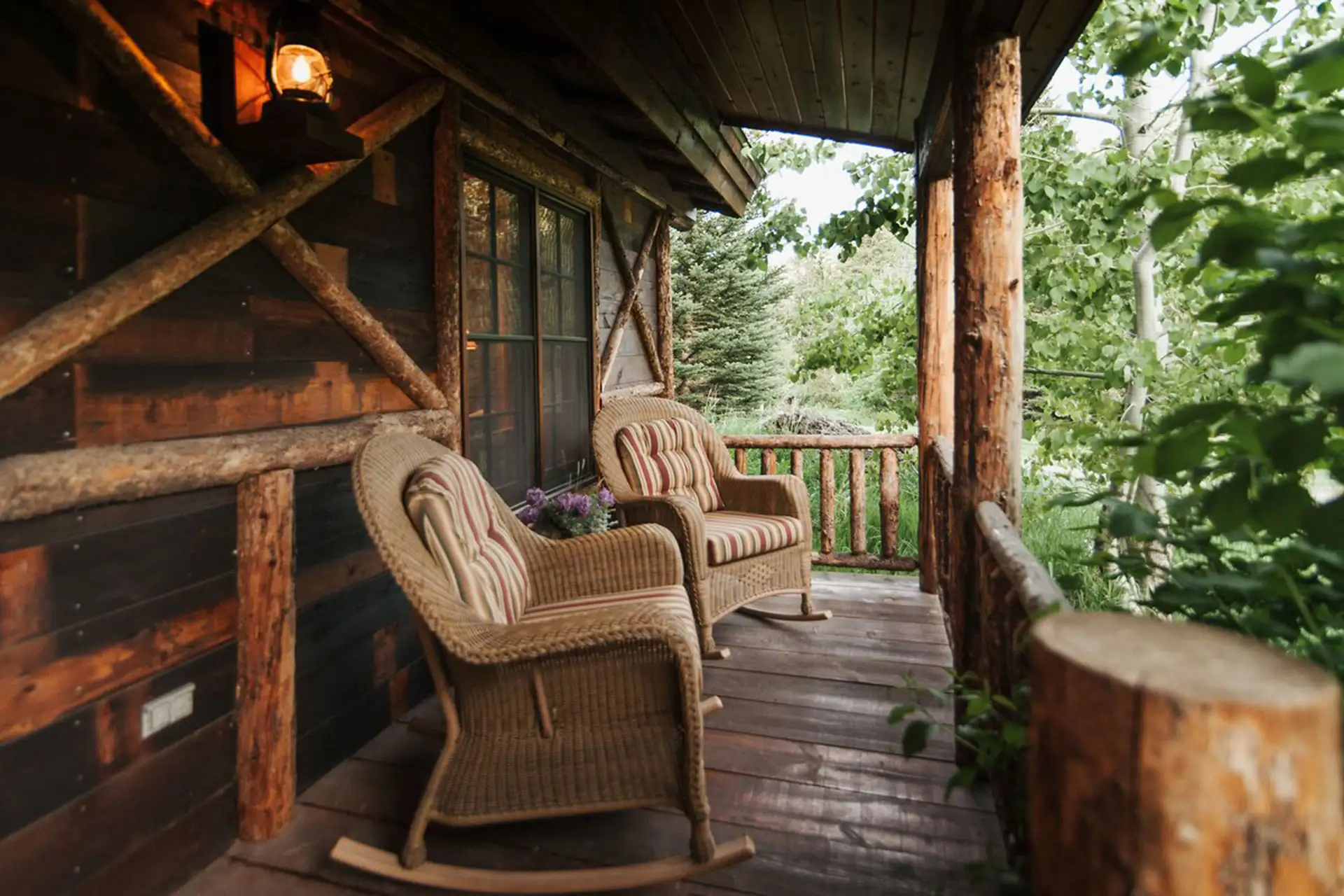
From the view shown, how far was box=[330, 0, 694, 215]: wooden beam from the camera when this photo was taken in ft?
8.23

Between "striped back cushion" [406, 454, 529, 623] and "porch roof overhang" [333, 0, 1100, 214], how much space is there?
1293 millimetres

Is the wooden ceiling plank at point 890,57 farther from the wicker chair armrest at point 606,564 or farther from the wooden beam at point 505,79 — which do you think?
the wicker chair armrest at point 606,564

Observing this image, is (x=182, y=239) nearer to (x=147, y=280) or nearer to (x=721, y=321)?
(x=147, y=280)

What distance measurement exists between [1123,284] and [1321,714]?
5.15 metres

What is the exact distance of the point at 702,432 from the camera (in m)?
4.23

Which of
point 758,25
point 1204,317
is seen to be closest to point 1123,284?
point 758,25

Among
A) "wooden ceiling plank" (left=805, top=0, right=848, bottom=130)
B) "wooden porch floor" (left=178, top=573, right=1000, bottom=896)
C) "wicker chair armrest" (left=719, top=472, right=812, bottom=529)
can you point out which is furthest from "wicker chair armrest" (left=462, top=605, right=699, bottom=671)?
"wooden ceiling plank" (left=805, top=0, right=848, bottom=130)

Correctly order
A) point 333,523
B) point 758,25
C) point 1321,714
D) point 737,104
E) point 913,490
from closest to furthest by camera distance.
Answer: point 1321,714 < point 333,523 < point 758,25 < point 737,104 < point 913,490

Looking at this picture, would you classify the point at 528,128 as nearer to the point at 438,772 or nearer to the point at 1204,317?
the point at 438,772

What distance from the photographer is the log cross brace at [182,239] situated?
5.15ft

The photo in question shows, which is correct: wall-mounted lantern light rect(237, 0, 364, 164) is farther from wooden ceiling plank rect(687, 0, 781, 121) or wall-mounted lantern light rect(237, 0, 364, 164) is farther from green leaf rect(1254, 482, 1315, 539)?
green leaf rect(1254, 482, 1315, 539)

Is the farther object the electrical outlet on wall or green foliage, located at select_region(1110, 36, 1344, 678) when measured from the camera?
the electrical outlet on wall

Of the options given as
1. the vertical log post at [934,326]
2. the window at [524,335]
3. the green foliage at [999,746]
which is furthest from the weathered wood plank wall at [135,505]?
the vertical log post at [934,326]

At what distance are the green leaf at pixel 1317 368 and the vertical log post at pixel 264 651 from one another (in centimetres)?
205
